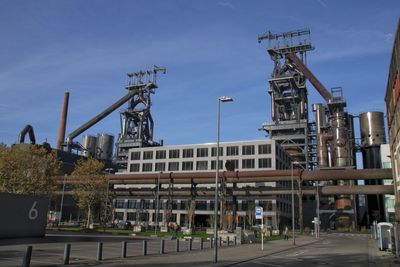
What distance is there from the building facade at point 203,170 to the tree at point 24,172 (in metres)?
34.2

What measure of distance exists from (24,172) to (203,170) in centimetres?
5907

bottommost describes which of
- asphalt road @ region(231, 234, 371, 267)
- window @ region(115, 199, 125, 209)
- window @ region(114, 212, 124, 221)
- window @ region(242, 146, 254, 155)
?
asphalt road @ region(231, 234, 371, 267)

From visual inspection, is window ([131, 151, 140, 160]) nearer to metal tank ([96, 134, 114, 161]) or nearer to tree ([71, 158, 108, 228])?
metal tank ([96, 134, 114, 161])

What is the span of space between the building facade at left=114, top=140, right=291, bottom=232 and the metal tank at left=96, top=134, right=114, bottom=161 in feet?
112

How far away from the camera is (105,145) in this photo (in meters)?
154

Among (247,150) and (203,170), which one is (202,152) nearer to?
(203,170)

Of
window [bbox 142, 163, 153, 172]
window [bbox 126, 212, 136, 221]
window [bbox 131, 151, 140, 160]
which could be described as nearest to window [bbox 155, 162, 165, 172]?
window [bbox 142, 163, 153, 172]

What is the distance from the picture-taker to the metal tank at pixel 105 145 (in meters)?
153

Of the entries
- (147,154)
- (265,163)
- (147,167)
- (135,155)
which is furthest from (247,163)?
(135,155)

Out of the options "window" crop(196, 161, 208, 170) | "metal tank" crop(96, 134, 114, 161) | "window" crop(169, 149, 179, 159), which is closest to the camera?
"window" crop(196, 161, 208, 170)

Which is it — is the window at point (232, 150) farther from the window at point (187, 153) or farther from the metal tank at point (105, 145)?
the metal tank at point (105, 145)

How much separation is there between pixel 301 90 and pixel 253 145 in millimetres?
28857

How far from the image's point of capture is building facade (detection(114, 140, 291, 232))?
315 ft

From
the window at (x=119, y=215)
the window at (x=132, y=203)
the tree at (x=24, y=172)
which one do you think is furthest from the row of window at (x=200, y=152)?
the tree at (x=24, y=172)
